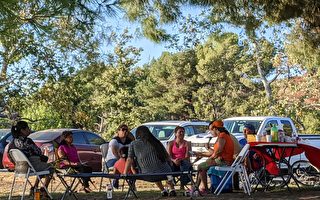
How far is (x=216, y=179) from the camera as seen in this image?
10102mm

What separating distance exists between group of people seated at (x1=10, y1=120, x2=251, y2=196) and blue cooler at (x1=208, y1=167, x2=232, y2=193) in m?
0.10

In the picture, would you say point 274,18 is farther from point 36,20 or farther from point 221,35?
point 36,20

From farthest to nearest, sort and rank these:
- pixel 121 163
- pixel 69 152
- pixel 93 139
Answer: pixel 93 139, pixel 69 152, pixel 121 163

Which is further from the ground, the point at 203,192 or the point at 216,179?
the point at 216,179

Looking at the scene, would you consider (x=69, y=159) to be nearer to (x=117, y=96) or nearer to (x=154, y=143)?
(x=154, y=143)

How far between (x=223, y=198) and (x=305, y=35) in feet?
15.6

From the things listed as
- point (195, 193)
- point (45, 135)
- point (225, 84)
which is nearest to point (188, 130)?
point (45, 135)

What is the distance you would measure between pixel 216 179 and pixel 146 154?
4.67 ft

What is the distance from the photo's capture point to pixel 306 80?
3003 centimetres

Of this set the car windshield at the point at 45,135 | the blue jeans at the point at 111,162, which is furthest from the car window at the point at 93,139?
the blue jeans at the point at 111,162

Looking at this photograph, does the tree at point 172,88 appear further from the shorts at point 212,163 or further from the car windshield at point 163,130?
the shorts at point 212,163

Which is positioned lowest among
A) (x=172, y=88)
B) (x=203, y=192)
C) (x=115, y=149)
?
(x=203, y=192)

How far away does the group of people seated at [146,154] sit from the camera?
928 cm

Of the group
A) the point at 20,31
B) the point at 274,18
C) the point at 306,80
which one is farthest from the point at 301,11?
the point at 306,80
